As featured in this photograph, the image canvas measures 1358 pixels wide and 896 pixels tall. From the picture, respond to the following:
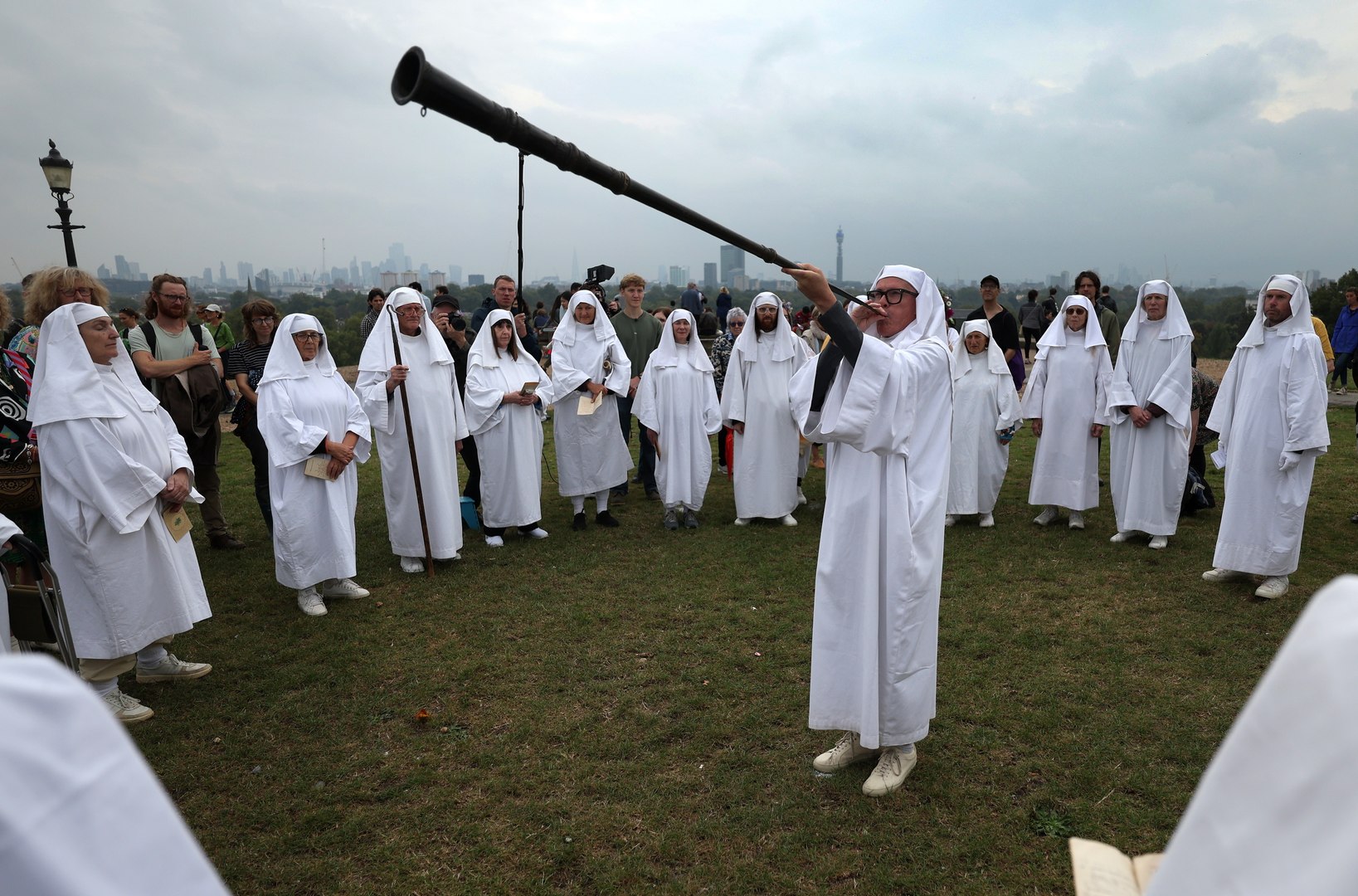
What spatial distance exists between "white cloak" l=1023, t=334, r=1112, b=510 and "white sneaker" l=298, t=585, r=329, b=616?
661 centimetres

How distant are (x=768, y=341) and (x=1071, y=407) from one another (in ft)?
9.95

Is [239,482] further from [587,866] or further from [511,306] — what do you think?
[587,866]

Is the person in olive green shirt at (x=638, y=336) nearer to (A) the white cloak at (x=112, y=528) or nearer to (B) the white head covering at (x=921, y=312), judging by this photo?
(A) the white cloak at (x=112, y=528)

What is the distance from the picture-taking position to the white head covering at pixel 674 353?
9.05 meters

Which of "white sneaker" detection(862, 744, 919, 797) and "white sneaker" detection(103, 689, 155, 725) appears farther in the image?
"white sneaker" detection(103, 689, 155, 725)

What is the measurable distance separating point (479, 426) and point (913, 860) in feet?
18.5

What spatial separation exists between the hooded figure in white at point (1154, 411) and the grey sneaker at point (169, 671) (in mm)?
7605

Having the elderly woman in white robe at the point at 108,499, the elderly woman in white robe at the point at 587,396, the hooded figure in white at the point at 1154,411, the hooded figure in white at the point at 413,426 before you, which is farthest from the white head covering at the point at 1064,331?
the elderly woman in white robe at the point at 108,499

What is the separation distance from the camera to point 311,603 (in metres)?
6.47

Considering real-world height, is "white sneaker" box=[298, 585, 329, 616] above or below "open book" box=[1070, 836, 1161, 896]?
below

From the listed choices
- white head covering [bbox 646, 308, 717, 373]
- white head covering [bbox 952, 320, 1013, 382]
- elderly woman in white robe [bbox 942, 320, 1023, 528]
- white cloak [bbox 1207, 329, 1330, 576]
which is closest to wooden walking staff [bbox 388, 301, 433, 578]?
white head covering [bbox 646, 308, 717, 373]

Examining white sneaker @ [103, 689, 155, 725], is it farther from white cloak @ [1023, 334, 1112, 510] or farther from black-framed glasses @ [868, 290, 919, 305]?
white cloak @ [1023, 334, 1112, 510]

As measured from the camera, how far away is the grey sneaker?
536cm

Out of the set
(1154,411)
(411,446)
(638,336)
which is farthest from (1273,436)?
(411,446)
